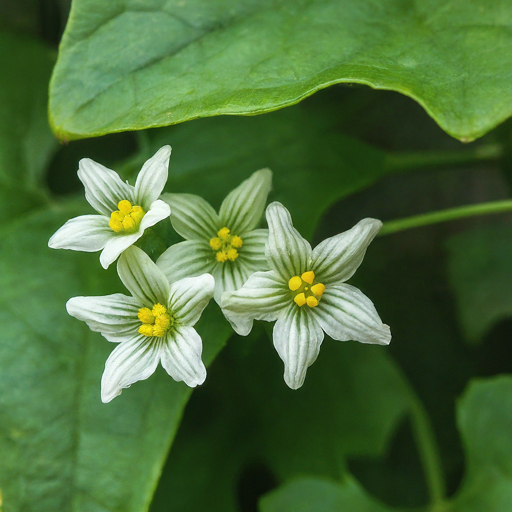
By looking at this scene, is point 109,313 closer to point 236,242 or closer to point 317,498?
point 236,242

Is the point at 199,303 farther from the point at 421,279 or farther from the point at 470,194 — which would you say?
the point at 470,194

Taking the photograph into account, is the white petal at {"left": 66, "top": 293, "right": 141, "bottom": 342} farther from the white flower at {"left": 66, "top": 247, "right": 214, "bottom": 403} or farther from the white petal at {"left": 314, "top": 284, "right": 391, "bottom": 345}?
the white petal at {"left": 314, "top": 284, "right": 391, "bottom": 345}

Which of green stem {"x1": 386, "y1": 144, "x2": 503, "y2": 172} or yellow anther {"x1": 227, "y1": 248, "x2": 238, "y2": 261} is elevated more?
yellow anther {"x1": 227, "y1": 248, "x2": 238, "y2": 261}

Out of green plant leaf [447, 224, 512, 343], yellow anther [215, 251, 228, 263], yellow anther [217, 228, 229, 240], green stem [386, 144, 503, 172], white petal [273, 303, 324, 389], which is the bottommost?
green plant leaf [447, 224, 512, 343]

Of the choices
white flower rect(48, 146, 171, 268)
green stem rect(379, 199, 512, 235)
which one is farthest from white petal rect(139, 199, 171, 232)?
green stem rect(379, 199, 512, 235)

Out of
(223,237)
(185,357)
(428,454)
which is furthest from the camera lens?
(428,454)

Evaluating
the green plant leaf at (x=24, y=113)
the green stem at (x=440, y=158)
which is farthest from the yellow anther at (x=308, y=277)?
the green plant leaf at (x=24, y=113)

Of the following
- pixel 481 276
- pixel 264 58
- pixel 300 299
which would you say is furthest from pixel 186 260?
pixel 481 276
